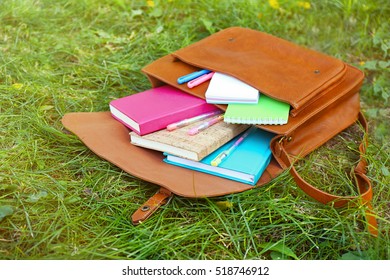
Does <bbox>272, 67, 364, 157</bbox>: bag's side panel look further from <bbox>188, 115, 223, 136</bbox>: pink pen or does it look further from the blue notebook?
<bbox>188, 115, 223, 136</bbox>: pink pen

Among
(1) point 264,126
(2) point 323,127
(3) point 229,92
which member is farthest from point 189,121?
(2) point 323,127

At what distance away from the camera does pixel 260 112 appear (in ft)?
6.79

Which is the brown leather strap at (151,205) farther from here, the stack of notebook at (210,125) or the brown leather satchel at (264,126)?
the stack of notebook at (210,125)

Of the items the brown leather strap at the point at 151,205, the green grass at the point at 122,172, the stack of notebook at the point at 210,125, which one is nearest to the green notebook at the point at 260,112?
the stack of notebook at the point at 210,125

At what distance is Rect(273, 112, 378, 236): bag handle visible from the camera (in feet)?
6.02

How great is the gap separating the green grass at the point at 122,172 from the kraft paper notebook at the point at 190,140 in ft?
0.50

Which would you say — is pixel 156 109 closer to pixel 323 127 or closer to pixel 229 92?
pixel 229 92

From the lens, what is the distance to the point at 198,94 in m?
2.22

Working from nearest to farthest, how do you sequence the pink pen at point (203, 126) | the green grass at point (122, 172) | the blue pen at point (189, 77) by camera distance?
the green grass at point (122, 172) → the pink pen at point (203, 126) → the blue pen at point (189, 77)

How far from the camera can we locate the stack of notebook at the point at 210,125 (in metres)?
1.98

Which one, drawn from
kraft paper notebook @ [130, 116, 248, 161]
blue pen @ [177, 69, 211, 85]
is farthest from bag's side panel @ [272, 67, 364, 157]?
blue pen @ [177, 69, 211, 85]

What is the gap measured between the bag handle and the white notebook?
230mm

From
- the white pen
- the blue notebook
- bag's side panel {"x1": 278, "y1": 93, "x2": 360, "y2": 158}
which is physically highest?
the white pen

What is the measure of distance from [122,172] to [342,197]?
822 millimetres
